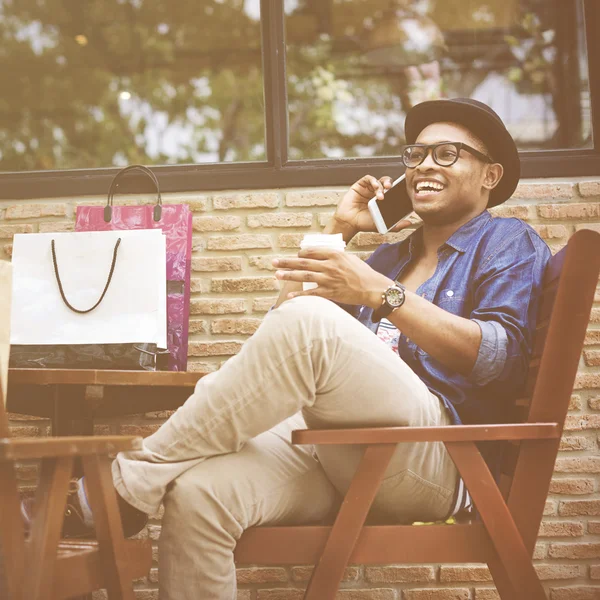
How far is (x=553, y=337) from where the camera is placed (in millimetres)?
1506

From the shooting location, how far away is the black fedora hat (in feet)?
7.29

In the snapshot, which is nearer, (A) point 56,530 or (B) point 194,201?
(A) point 56,530

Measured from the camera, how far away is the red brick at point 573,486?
262 cm

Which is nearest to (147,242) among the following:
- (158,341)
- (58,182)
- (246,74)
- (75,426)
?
(158,341)

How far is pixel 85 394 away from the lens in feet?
6.77

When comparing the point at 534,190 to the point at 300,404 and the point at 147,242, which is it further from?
the point at 300,404

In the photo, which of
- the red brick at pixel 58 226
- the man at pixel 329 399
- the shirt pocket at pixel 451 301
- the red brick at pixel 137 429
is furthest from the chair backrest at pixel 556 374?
the red brick at pixel 58 226

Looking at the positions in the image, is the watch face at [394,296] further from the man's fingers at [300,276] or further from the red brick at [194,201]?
the red brick at [194,201]

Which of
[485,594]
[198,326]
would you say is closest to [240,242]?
[198,326]

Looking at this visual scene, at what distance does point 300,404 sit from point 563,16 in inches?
96.8

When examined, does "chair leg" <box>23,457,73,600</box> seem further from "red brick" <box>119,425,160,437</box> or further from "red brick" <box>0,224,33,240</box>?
"red brick" <box>0,224,33,240</box>

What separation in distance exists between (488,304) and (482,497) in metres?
0.56

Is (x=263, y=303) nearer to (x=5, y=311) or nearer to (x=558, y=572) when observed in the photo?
(x=5, y=311)

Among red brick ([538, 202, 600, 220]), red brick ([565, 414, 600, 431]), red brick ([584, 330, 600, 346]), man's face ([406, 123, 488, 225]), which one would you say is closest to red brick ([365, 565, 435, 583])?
red brick ([565, 414, 600, 431])
